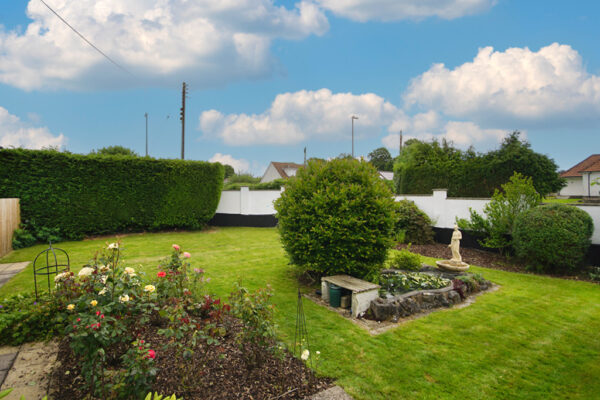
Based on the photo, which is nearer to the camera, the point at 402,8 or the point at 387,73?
the point at 402,8

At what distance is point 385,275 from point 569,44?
24.8ft

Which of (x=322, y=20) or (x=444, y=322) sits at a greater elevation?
(x=322, y=20)

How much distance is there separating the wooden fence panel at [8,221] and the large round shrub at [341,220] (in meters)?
9.13

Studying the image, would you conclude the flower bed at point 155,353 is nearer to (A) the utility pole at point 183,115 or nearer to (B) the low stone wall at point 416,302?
(B) the low stone wall at point 416,302

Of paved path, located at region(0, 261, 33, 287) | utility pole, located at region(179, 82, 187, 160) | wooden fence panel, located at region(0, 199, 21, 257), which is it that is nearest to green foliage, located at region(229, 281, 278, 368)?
paved path, located at region(0, 261, 33, 287)

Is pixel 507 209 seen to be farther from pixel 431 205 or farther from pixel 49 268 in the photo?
pixel 49 268

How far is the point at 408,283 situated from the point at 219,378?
164 inches

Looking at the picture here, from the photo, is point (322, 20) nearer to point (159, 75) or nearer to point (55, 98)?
point (159, 75)

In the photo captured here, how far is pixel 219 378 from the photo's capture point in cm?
267

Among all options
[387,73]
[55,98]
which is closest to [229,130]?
[55,98]

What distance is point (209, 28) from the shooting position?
8.73 m

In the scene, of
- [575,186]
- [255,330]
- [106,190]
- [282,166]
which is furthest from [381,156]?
[255,330]

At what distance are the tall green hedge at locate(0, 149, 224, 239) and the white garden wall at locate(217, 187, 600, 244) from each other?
5.53 ft

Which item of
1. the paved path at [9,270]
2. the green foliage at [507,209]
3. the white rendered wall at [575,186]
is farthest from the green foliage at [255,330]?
the white rendered wall at [575,186]
